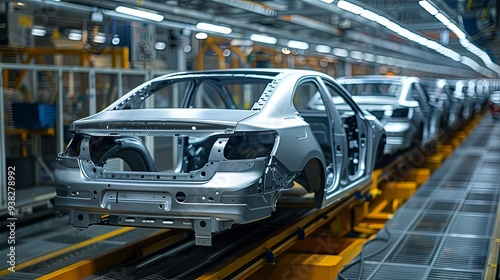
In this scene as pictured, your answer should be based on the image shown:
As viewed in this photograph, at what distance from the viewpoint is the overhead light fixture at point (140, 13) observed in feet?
27.0

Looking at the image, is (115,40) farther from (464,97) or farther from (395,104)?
(464,97)

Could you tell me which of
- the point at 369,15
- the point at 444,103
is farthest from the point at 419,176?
the point at 444,103

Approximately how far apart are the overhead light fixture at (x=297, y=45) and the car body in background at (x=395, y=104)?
473 cm

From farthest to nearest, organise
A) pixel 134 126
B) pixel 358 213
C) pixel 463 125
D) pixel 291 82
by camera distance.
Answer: pixel 463 125 < pixel 358 213 < pixel 291 82 < pixel 134 126

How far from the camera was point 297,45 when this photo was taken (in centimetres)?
1482

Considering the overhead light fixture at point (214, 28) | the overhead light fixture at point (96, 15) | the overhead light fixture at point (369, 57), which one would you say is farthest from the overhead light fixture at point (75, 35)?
the overhead light fixture at point (369, 57)

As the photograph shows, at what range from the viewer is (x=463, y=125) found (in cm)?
1719

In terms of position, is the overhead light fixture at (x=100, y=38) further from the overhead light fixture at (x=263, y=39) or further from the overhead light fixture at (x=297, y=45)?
the overhead light fixture at (x=297, y=45)

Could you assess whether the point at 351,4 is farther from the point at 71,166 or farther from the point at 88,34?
the point at 71,166

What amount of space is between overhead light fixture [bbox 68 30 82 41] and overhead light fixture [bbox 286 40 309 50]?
4740mm

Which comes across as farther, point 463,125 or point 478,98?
point 478,98

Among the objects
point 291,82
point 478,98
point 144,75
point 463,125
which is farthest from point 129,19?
→ point 478,98

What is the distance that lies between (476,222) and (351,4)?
3302 mm

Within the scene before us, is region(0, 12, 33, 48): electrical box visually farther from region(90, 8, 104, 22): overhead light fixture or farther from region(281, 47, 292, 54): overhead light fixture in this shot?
region(281, 47, 292, 54): overhead light fixture
